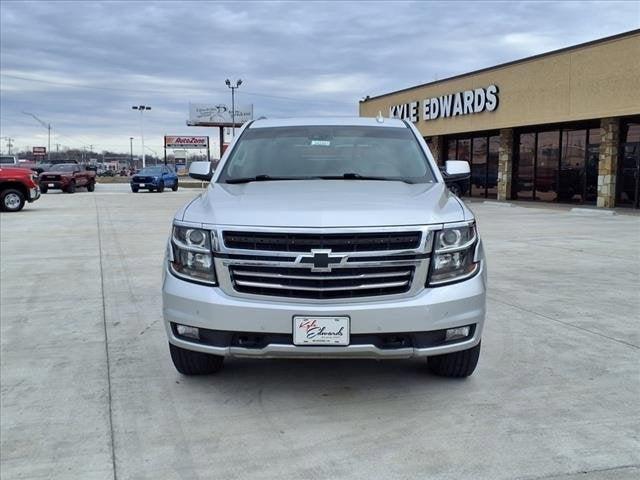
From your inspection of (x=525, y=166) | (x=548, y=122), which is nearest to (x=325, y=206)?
(x=548, y=122)

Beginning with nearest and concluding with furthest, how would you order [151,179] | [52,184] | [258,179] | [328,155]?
[258,179]
[328,155]
[52,184]
[151,179]

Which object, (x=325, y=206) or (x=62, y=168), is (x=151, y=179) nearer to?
(x=62, y=168)

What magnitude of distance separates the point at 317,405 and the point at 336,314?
2.51 ft

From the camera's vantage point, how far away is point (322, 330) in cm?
358

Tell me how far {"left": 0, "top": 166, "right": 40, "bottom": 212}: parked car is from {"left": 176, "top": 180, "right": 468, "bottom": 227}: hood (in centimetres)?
1697

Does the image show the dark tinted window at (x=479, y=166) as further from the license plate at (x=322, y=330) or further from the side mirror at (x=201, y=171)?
the license plate at (x=322, y=330)

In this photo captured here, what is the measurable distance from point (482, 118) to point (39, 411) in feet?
81.7

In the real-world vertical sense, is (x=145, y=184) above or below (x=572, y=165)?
below

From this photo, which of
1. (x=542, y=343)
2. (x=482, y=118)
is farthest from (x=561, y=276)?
(x=482, y=118)

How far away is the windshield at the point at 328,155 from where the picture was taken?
507cm

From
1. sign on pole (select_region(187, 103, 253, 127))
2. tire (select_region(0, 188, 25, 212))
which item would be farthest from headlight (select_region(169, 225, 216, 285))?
sign on pole (select_region(187, 103, 253, 127))

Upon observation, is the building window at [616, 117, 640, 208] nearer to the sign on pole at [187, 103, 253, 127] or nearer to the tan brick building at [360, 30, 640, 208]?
the tan brick building at [360, 30, 640, 208]

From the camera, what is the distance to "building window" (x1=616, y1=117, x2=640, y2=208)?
2070 centimetres

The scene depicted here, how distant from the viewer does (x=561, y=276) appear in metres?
8.38
